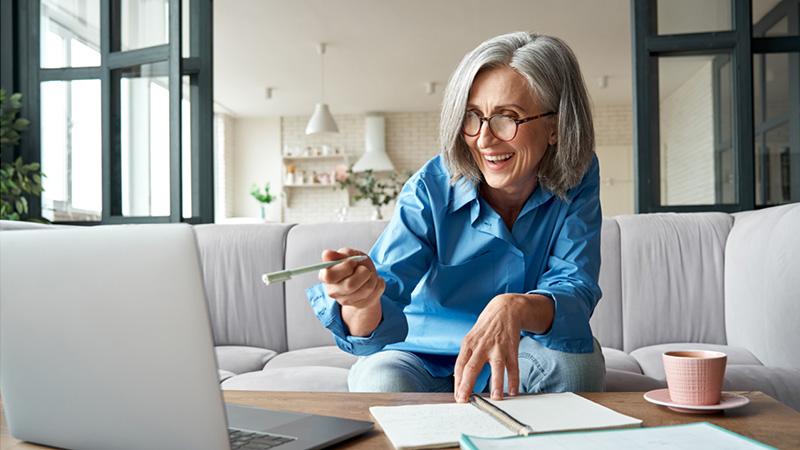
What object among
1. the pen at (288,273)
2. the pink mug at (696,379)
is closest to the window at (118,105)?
the pen at (288,273)

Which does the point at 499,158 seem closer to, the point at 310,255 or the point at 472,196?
the point at 472,196

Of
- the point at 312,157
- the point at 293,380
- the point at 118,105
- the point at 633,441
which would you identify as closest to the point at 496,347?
the point at 633,441

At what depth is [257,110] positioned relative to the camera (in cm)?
969

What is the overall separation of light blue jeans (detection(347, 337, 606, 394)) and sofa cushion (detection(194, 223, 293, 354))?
4.07 ft

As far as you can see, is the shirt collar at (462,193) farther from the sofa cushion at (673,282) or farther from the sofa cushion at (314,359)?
the sofa cushion at (673,282)

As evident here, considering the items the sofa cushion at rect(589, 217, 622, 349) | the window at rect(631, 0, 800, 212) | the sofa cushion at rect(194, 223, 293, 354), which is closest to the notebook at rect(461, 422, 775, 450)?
the sofa cushion at rect(589, 217, 622, 349)

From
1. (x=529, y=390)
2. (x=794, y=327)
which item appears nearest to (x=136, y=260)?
(x=529, y=390)

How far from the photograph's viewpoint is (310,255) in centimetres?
251

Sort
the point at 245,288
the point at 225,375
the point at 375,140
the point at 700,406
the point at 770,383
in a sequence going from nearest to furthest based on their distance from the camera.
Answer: the point at 700,406 < the point at 770,383 < the point at 225,375 < the point at 245,288 < the point at 375,140

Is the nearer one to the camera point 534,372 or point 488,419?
point 488,419

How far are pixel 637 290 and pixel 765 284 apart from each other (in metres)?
0.45

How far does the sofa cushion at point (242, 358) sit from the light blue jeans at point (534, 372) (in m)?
0.91

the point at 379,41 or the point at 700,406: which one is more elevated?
the point at 379,41

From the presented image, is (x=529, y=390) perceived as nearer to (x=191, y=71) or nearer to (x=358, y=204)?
(x=191, y=71)
